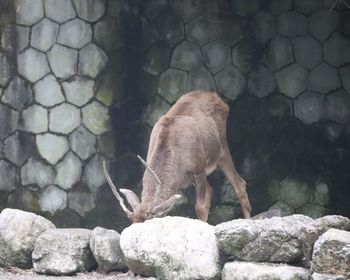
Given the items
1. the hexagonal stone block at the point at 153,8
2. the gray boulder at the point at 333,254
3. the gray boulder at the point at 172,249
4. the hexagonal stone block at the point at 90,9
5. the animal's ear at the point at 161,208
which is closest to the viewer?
the gray boulder at the point at 333,254

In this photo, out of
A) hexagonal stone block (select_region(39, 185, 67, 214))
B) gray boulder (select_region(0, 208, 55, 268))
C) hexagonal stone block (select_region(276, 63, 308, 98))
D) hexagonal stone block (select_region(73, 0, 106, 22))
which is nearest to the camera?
gray boulder (select_region(0, 208, 55, 268))

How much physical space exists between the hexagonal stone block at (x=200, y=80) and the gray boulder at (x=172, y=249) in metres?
3.24

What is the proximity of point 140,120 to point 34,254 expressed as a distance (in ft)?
9.47

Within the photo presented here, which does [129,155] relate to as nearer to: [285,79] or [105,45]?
[105,45]

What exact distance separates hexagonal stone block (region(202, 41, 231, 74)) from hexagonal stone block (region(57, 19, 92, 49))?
1.53 m

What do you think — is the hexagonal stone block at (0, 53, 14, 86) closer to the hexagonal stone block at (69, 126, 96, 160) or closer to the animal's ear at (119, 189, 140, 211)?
the hexagonal stone block at (69, 126, 96, 160)

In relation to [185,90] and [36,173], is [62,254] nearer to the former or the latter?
[36,173]

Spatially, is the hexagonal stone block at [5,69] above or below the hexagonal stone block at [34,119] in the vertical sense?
above

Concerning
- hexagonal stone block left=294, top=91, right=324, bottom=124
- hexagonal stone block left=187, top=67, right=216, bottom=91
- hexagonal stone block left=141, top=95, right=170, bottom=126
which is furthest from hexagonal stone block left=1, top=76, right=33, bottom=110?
hexagonal stone block left=294, top=91, right=324, bottom=124

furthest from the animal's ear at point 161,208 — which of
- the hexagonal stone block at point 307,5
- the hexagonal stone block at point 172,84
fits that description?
the hexagonal stone block at point 307,5

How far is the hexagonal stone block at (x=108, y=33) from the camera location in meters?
10.8

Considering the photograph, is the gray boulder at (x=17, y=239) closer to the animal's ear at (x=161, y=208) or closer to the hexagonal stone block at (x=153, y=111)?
the animal's ear at (x=161, y=208)

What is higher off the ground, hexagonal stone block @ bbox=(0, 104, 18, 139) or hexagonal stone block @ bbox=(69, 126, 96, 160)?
hexagonal stone block @ bbox=(0, 104, 18, 139)

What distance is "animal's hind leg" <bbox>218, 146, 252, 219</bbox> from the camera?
1062 centimetres
